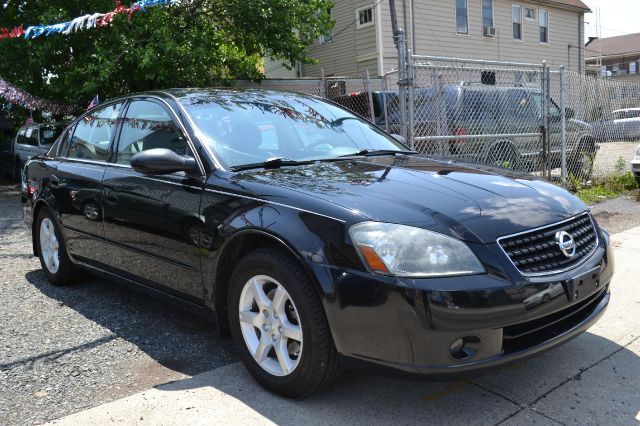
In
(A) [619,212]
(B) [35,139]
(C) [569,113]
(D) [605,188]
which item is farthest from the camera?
(B) [35,139]

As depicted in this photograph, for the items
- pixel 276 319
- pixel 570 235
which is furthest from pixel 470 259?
pixel 276 319

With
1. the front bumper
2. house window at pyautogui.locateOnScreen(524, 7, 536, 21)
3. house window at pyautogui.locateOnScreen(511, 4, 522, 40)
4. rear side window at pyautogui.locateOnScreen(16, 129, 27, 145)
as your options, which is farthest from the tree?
house window at pyautogui.locateOnScreen(524, 7, 536, 21)

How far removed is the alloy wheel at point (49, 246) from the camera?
16.2ft

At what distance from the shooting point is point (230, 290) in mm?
3086

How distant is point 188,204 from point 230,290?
0.60 meters

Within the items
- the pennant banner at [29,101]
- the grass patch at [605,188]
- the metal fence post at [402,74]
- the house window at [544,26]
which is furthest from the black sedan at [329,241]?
the house window at [544,26]

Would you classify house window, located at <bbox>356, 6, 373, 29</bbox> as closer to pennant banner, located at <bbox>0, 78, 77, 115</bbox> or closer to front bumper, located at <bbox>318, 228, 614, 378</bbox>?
pennant banner, located at <bbox>0, 78, 77, 115</bbox>

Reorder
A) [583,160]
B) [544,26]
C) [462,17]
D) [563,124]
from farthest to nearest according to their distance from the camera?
[544,26], [462,17], [583,160], [563,124]

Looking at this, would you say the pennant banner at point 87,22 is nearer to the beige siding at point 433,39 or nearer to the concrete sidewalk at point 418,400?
the concrete sidewalk at point 418,400

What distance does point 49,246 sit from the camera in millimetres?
5043

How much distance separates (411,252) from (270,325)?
34.4 inches

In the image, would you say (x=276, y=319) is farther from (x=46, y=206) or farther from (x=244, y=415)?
(x=46, y=206)

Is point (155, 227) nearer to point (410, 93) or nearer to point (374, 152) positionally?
point (374, 152)

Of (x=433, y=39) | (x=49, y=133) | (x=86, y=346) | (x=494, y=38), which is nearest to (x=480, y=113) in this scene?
(x=86, y=346)
